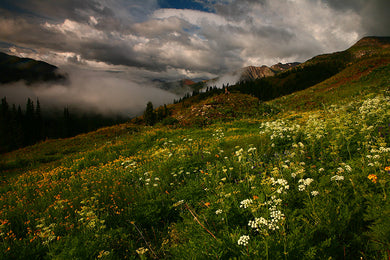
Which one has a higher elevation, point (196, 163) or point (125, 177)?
point (196, 163)

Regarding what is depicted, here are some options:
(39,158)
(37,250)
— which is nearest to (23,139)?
(39,158)

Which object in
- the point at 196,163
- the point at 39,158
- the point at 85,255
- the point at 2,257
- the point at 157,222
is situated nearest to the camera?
the point at 85,255

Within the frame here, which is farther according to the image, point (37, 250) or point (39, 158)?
point (39, 158)

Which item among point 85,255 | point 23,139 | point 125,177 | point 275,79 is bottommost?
point 23,139

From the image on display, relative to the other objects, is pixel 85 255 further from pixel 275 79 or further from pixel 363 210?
pixel 275 79

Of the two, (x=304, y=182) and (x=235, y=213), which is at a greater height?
(x=304, y=182)

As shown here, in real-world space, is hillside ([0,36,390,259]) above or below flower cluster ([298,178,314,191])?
below

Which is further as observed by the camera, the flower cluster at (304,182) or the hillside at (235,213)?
the flower cluster at (304,182)

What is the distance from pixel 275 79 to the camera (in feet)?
622

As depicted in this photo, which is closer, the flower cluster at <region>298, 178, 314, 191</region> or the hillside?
the hillside

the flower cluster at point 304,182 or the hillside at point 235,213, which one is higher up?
the flower cluster at point 304,182

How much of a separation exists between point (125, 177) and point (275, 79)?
210 meters

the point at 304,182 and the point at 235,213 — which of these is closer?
the point at 304,182

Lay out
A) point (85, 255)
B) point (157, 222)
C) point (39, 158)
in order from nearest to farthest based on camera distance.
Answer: point (85, 255) < point (157, 222) < point (39, 158)
